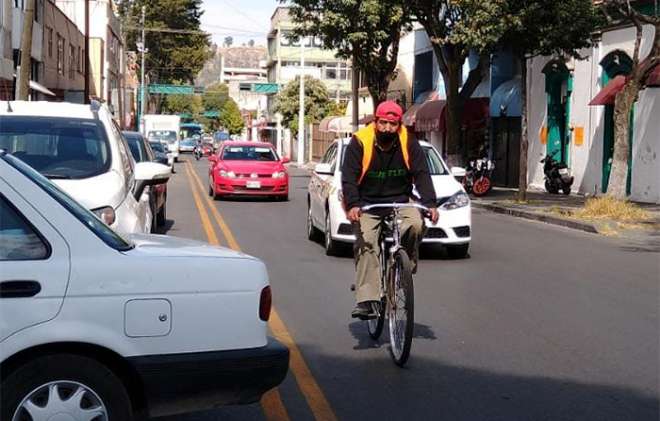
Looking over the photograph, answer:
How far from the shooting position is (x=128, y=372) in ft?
13.7

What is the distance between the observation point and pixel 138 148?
54.7 feet

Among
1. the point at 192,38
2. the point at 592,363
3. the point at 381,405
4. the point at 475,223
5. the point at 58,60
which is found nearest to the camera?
the point at 381,405

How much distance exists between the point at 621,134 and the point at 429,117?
1737 cm

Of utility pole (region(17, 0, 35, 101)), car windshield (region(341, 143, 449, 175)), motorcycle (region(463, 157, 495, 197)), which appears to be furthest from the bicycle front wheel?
motorcycle (region(463, 157, 495, 197))

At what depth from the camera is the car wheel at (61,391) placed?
3.95m

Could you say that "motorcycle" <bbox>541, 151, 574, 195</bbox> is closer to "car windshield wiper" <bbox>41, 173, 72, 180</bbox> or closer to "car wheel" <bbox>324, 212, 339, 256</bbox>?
"car wheel" <bbox>324, 212, 339, 256</bbox>

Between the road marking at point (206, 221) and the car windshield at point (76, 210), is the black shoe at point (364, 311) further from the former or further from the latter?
the road marking at point (206, 221)

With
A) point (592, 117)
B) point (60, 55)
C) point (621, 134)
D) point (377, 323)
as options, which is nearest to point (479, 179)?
point (592, 117)

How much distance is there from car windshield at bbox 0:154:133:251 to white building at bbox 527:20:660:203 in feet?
65.5

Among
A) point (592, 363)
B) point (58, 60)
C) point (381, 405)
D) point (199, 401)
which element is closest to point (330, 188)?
point (592, 363)

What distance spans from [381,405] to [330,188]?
289 inches

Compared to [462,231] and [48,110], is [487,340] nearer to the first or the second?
[48,110]

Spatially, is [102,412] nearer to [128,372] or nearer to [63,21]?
[128,372]

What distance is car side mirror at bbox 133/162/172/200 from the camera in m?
8.41
